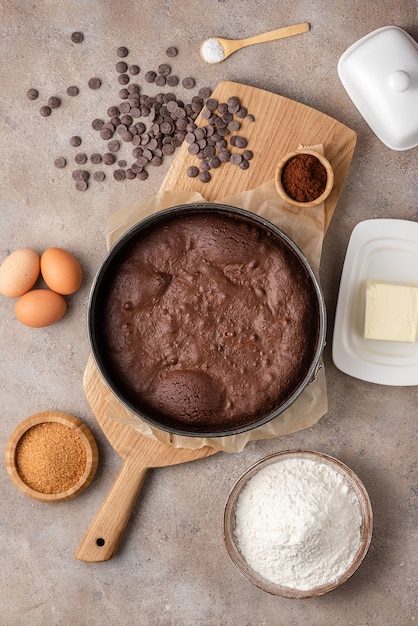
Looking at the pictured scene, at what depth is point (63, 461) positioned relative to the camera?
2.37 m

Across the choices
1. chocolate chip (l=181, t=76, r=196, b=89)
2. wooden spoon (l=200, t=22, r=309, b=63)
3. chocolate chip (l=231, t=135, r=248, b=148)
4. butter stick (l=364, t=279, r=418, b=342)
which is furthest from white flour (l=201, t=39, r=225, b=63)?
butter stick (l=364, t=279, r=418, b=342)

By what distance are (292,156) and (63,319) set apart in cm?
111

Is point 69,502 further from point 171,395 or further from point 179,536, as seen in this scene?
point 171,395

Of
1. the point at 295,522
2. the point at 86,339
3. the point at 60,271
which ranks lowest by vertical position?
the point at 295,522

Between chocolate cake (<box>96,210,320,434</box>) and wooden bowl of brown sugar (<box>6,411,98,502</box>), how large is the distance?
49 cm

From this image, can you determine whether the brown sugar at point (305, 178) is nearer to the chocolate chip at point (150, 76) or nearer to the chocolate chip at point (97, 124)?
the chocolate chip at point (150, 76)

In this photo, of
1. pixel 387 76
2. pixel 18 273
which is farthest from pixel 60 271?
pixel 387 76

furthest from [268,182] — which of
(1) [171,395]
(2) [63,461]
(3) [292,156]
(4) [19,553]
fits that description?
(4) [19,553]

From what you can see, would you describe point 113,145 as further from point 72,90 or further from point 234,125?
point 234,125

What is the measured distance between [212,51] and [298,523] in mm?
1859

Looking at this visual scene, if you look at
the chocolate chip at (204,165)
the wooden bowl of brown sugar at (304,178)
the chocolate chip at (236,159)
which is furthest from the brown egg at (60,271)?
the wooden bowl of brown sugar at (304,178)

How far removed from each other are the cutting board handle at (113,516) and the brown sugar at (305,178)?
119 centimetres

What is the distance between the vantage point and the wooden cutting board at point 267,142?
230 cm

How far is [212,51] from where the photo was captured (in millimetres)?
2434
